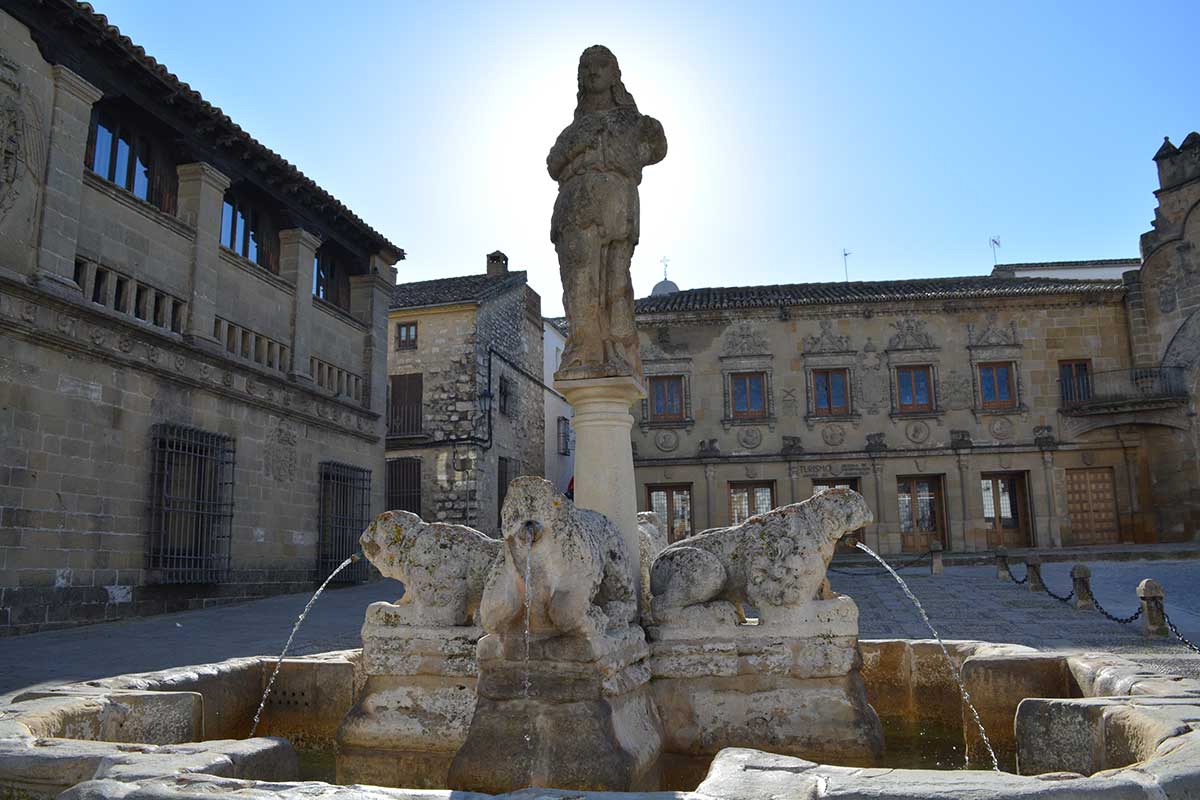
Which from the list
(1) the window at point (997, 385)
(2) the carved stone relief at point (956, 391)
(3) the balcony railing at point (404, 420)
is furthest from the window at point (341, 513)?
(1) the window at point (997, 385)

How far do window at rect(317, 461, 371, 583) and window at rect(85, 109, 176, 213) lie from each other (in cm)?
551

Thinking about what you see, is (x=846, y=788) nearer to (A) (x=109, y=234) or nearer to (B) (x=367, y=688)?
(B) (x=367, y=688)

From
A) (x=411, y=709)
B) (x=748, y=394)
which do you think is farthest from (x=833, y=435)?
(x=411, y=709)

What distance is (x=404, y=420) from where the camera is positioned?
2373 centimetres

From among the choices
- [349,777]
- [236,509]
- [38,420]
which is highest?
[38,420]

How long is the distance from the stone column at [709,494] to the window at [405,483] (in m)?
7.63

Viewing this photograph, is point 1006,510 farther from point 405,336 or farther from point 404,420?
point 405,336

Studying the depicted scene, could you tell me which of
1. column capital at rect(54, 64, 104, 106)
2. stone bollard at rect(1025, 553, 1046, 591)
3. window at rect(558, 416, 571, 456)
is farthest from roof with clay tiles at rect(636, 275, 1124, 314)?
column capital at rect(54, 64, 104, 106)

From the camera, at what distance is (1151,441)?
22.9 m

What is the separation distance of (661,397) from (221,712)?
2055 cm

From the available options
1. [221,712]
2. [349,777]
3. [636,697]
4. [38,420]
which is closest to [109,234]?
[38,420]

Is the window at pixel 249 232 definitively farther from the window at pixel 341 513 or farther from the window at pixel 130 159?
the window at pixel 341 513

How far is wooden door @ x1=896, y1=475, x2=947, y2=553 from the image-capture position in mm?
Answer: 23156

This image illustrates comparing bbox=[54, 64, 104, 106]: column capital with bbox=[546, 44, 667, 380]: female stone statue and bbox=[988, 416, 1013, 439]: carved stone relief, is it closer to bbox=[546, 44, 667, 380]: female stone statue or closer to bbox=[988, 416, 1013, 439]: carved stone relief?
bbox=[546, 44, 667, 380]: female stone statue
